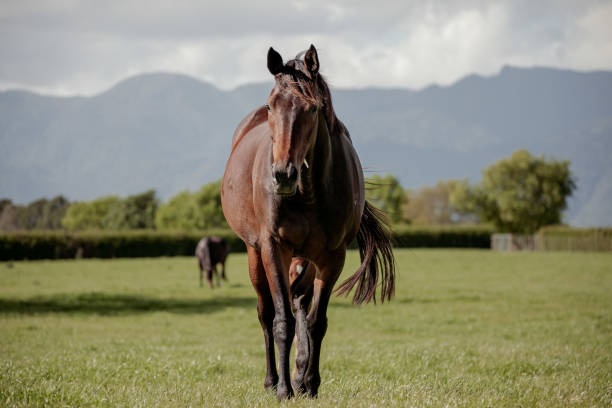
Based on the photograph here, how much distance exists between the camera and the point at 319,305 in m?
4.67

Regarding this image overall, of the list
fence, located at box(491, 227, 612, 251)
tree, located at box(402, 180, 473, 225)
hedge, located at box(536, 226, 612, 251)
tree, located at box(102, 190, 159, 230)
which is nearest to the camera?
hedge, located at box(536, 226, 612, 251)

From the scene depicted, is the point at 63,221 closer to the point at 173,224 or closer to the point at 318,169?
the point at 173,224

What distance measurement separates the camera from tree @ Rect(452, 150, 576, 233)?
87500 millimetres

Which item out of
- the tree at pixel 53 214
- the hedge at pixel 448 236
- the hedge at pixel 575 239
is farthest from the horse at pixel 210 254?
the tree at pixel 53 214

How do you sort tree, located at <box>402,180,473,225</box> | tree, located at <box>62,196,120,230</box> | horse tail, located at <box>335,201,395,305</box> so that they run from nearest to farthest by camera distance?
horse tail, located at <box>335,201,395,305</box>
tree, located at <box>62,196,120,230</box>
tree, located at <box>402,180,473,225</box>

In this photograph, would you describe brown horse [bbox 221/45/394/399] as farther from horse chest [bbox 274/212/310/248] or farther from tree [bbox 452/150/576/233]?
tree [bbox 452/150/576/233]

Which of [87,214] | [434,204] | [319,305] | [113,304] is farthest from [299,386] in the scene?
[434,204]

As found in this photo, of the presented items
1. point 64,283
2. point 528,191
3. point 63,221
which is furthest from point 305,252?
point 63,221

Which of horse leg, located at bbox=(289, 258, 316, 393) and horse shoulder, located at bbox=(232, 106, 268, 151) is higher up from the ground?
horse shoulder, located at bbox=(232, 106, 268, 151)

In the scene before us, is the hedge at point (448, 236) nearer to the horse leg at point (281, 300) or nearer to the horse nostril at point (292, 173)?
the horse leg at point (281, 300)

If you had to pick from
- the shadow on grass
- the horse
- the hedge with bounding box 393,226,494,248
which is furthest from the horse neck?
the hedge with bounding box 393,226,494,248

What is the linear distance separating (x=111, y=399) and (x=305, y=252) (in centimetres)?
185

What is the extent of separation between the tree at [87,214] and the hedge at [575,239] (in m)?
88.4

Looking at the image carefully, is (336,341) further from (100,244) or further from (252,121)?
(100,244)
